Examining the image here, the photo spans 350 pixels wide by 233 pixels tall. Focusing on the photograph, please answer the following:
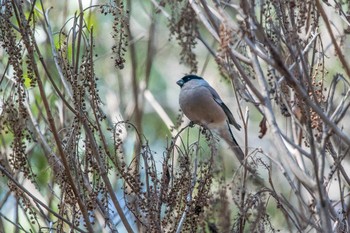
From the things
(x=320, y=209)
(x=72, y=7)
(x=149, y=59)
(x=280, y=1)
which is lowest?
(x=320, y=209)

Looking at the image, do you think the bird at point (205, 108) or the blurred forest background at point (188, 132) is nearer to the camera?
the blurred forest background at point (188, 132)

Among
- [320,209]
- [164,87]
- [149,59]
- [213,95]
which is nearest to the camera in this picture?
[320,209]

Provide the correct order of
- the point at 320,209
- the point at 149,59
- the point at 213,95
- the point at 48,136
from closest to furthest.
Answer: the point at 320,209
the point at 48,136
the point at 149,59
the point at 213,95

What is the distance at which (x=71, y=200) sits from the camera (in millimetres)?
3248

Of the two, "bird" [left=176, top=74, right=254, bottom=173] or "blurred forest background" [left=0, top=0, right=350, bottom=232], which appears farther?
"bird" [left=176, top=74, right=254, bottom=173]

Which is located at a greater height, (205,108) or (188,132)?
(205,108)

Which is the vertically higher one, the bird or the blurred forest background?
the bird

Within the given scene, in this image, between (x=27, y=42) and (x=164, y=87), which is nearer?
(x=27, y=42)

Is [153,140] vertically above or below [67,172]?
above

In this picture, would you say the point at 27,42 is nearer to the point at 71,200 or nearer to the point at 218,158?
the point at 71,200

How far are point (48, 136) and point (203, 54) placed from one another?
3.45 m

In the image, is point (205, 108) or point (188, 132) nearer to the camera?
point (188, 132)

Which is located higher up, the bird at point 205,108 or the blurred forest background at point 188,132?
the bird at point 205,108

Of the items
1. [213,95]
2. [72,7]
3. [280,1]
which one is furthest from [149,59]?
[280,1]
